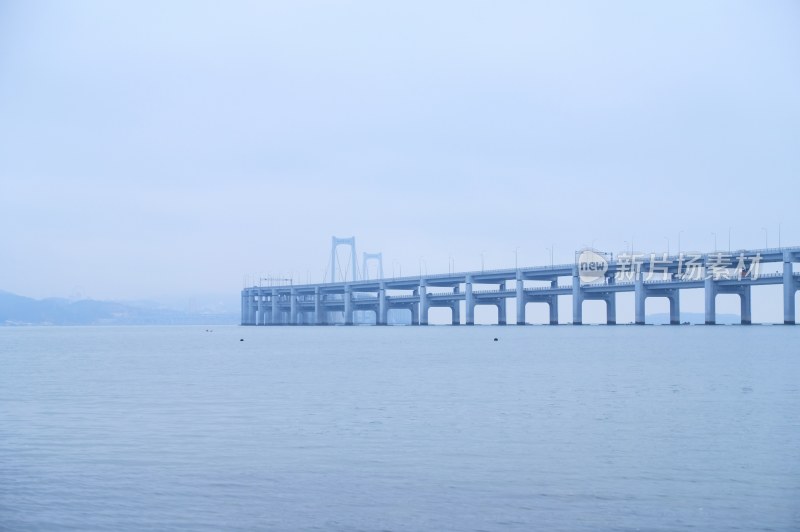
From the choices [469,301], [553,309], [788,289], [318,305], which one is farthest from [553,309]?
[318,305]

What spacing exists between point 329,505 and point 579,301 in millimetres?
109225

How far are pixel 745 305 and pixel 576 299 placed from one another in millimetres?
19154

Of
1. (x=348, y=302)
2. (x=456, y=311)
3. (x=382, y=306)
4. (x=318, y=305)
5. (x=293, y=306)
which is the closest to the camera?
(x=382, y=306)

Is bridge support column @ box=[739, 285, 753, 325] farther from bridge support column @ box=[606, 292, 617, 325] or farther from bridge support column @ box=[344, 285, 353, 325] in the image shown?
bridge support column @ box=[344, 285, 353, 325]

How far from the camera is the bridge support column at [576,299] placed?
11764 cm

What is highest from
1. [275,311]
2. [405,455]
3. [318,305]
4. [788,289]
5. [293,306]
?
[788,289]

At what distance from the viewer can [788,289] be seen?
98812 mm

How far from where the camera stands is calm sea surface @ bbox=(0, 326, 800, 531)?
13.7 meters

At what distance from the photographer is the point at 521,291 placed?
124m

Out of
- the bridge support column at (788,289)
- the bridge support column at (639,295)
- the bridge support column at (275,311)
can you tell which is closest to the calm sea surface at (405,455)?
the bridge support column at (788,289)

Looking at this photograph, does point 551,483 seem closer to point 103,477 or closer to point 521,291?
point 103,477

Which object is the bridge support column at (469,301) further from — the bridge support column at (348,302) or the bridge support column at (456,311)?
the bridge support column at (348,302)

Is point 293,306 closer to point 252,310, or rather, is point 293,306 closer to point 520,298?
point 252,310

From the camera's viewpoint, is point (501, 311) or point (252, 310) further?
point (252, 310)
